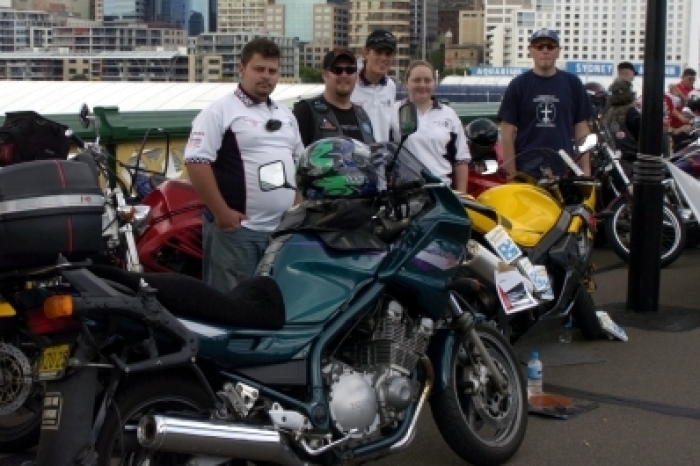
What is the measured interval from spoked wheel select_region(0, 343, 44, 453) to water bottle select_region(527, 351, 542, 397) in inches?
95.3

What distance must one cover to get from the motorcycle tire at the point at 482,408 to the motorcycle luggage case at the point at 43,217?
70.8 inches

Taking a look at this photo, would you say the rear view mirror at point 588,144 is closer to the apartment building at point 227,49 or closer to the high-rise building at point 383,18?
the high-rise building at point 383,18

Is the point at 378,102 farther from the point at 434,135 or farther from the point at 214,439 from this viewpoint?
the point at 214,439

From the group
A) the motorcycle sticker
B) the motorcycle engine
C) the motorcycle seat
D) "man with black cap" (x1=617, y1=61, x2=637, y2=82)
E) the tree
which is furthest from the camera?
the tree

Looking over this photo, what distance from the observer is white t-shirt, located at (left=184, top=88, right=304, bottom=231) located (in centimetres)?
616

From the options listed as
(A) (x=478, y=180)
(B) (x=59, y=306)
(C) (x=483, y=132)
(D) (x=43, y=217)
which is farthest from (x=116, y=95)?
(B) (x=59, y=306)

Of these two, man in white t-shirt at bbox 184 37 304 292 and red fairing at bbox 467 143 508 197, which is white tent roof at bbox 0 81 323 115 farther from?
man in white t-shirt at bbox 184 37 304 292

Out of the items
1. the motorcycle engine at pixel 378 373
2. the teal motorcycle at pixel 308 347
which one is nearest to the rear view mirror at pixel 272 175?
the teal motorcycle at pixel 308 347

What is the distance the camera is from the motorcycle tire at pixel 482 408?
525 centimetres

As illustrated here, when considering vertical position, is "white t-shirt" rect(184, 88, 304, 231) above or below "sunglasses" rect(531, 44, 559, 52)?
below

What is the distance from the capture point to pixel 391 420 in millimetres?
4855

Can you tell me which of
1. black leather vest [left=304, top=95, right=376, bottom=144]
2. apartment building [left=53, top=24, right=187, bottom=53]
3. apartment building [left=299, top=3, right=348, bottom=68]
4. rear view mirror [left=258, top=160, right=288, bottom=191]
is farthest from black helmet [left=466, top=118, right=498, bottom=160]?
apartment building [left=53, top=24, right=187, bottom=53]

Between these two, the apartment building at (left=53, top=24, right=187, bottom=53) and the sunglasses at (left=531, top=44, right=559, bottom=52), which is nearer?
the sunglasses at (left=531, top=44, right=559, bottom=52)

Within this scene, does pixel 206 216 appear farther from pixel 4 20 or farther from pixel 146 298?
pixel 4 20
